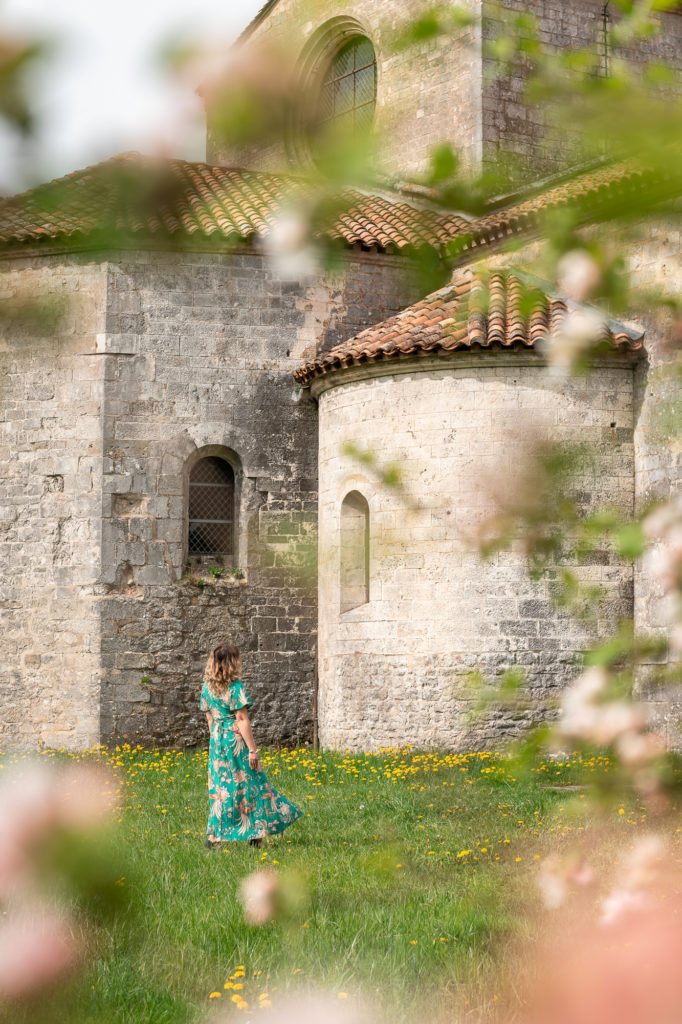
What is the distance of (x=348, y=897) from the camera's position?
582cm

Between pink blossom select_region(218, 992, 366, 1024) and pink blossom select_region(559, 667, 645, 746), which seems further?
pink blossom select_region(559, 667, 645, 746)

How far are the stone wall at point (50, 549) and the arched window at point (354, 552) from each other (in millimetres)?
2673

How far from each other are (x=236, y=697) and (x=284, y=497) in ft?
19.4

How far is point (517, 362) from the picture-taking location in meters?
12.1

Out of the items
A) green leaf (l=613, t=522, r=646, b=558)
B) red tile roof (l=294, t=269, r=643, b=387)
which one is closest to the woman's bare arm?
red tile roof (l=294, t=269, r=643, b=387)

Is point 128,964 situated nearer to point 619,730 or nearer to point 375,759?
point 619,730

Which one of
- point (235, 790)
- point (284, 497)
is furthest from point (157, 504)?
point (235, 790)

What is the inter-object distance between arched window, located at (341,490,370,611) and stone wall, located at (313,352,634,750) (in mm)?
229

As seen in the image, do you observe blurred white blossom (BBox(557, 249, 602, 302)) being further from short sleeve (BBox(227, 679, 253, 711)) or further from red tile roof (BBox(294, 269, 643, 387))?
red tile roof (BBox(294, 269, 643, 387))

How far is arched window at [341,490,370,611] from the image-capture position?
514 inches

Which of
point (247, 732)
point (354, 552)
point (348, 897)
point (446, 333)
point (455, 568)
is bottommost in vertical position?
point (348, 897)

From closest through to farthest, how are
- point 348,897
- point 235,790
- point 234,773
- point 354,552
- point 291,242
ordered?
point 291,242
point 348,897
point 235,790
point 234,773
point 354,552

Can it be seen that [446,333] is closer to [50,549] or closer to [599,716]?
[50,549]

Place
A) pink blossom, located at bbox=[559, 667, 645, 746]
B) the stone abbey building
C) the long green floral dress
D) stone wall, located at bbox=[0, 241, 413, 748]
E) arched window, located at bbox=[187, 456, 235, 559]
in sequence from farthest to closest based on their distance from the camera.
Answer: arched window, located at bbox=[187, 456, 235, 559] < stone wall, located at bbox=[0, 241, 413, 748] < the stone abbey building < the long green floral dress < pink blossom, located at bbox=[559, 667, 645, 746]
